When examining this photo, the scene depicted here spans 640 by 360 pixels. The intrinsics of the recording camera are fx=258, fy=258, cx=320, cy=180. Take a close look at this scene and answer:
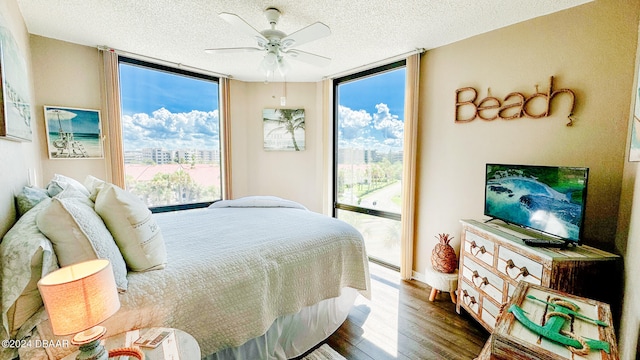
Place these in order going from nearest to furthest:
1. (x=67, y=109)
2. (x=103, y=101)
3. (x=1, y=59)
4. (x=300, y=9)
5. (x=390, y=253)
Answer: (x=1, y=59) → (x=300, y=9) → (x=67, y=109) → (x=103, y=101) → (x=390, y=253)

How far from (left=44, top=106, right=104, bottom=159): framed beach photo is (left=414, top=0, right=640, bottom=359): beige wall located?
11.5 feet

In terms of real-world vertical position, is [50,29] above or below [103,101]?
above

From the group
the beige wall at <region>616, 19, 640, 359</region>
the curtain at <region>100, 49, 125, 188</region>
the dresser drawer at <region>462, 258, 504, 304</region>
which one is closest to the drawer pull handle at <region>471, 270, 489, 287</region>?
the dresser drawer at <region>462, 258, 504, 304</region>

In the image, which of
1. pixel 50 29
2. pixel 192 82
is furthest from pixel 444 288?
pixel 50 29

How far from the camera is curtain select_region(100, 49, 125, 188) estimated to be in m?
2.73

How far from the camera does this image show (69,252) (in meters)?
1.02

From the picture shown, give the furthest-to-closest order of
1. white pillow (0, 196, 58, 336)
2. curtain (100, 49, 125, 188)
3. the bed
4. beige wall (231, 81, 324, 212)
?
1. beige wall (231, 81, 324, 212)
2. curtain (100, 49, 125, 188)
3. the bed
4. white pillow (0, 196, 58, 336)

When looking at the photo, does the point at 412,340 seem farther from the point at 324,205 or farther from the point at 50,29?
the point at 50,29

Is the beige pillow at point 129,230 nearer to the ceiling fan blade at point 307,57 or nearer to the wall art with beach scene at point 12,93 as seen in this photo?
the wall art with beach scene at point 12,93

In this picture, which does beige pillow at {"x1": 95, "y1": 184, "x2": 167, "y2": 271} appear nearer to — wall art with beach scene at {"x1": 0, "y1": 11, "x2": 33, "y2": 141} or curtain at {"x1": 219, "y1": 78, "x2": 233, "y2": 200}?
wall art with beach scene at {"x1": 0, "y1": 11, "x2": 33, "y2": 141}

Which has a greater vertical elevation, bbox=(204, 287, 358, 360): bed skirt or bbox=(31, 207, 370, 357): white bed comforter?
bbox=(31, 207, 370, 357): white bed comforter

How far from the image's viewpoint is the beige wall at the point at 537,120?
5.82 ft

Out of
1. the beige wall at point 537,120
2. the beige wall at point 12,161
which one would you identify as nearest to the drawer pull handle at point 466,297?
the beige wall at point 537,120

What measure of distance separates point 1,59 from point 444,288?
3.31 metres
